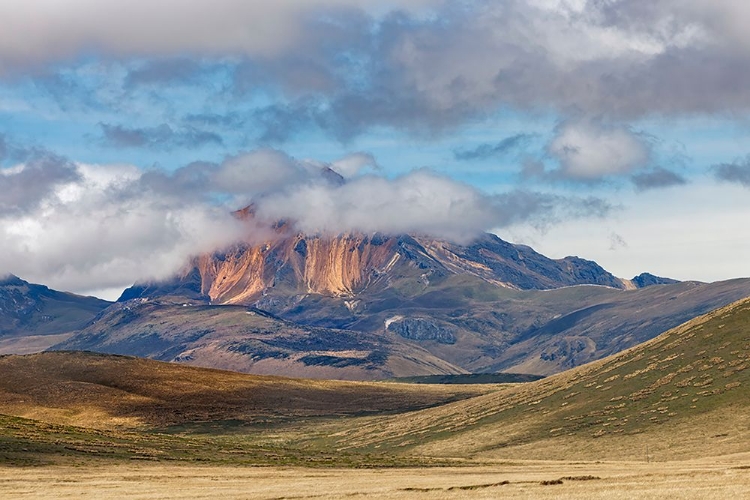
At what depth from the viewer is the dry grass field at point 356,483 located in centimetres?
7606

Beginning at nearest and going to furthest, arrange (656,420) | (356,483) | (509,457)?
(356,483) → (509,457) → (656,420)

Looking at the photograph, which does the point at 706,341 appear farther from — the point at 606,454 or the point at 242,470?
the point at 242,470

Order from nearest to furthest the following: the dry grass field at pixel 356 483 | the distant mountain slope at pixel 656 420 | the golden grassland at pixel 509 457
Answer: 1. the dry grass field at pixel 356 483
2. the golden grassland at pixel 509 457
3. the distant mountain slope at pixel 656 420

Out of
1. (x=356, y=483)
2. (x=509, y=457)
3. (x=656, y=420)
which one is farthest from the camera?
(x=656, y=420)

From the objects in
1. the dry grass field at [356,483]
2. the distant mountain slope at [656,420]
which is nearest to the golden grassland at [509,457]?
the dry grass field at [356,483]

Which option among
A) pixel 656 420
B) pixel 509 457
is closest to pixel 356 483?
pixel 509 457

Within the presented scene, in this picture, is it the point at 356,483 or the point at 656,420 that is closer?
the point at 356,483

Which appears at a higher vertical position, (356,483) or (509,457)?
(356,483)

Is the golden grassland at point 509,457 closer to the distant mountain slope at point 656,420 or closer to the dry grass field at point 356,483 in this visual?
the dry grass field at point 356,483

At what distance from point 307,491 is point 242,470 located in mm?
32679

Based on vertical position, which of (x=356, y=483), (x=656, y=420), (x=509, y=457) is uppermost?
(x=656, y=420)

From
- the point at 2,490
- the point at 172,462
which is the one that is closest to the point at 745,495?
the point at 2,490

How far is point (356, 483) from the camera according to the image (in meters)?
99.1

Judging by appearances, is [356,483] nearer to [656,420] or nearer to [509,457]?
[509,457]
